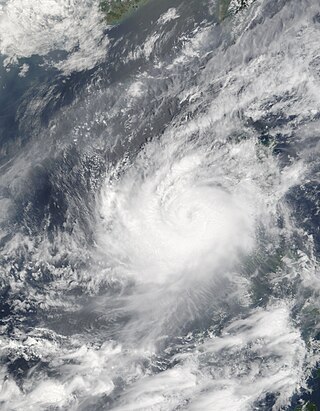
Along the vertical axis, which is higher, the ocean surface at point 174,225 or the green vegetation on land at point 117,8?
the green vegetation on land at point 117,8

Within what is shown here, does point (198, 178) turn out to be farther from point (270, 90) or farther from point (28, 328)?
point (28, 328)

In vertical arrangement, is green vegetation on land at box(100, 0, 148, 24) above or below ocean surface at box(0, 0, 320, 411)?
above

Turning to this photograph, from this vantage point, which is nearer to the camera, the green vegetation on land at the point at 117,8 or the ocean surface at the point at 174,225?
the ocean surface at the point at 174,225

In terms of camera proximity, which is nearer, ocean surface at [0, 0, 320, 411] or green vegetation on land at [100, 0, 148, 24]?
ocean surface at [0, 0, 320, 411]

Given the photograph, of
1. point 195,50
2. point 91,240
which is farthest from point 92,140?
point 195,50
